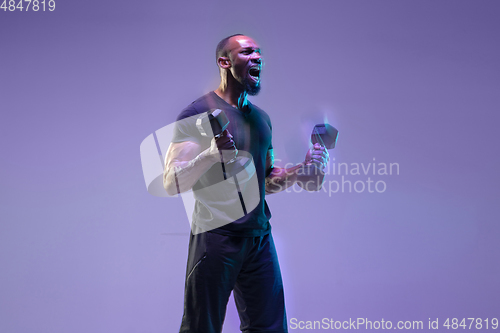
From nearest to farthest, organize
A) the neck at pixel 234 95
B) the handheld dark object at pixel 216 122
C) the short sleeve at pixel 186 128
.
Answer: the handheld dark object at pixel 216 122 → the short sleeve at pixel 186 128 → the neck at pixel 234 95

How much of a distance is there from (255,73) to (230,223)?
47 centimetres

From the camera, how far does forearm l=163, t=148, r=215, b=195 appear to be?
4.23 feet

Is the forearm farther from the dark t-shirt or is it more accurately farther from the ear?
the ear

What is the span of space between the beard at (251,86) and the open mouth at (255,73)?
0.05 feet

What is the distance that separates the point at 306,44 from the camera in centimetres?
236

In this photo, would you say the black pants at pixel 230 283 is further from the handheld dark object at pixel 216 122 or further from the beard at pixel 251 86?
the beard at pixel 251 86

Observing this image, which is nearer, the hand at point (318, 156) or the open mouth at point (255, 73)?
the open mouth at point (255, 73)

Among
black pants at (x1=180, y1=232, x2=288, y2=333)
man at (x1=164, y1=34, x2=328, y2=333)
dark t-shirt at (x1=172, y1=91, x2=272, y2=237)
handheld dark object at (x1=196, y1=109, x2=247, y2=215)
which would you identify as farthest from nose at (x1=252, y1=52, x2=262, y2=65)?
black pants at (x1=180, y1=232, x2=288, y2=333)

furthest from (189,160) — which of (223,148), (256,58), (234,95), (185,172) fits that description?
(256,58)

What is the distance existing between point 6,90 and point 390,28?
1960 millimetres

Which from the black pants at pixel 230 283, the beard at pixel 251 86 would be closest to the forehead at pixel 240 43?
the beard at pixel 251 86

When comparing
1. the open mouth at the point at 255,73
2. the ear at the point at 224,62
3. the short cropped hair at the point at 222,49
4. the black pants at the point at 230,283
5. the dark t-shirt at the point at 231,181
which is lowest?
the black pants at the point at 230,283

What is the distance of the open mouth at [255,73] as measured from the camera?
4.73 ft

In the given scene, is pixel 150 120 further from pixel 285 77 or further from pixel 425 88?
pixel 425 88
